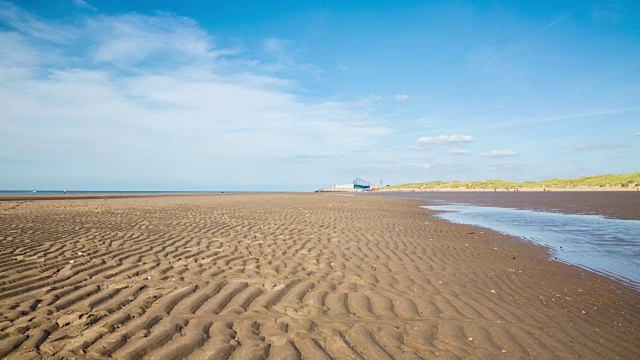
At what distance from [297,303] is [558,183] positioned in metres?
77.7

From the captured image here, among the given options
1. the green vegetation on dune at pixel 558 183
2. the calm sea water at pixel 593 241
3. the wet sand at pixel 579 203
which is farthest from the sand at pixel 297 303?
the green vegetation on dune at pixel 558 183

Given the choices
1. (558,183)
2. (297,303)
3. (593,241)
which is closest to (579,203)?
(593,241)

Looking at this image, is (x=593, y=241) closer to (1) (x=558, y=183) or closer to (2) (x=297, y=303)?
(2) (x=297, y=303)

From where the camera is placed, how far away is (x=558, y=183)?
66.6m

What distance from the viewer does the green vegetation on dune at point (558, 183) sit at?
53.7 m

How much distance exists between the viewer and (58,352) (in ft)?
10.7

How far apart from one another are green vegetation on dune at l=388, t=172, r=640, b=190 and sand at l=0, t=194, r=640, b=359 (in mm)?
59533

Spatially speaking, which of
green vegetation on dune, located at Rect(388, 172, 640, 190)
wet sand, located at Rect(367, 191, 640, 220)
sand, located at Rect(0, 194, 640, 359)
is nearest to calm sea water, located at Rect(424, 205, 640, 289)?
sand, located at Rect(0, 194, 640, 359)

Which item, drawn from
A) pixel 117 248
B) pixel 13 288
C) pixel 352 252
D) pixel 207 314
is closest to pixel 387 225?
pixel 352 252

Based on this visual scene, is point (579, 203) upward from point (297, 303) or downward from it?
upward

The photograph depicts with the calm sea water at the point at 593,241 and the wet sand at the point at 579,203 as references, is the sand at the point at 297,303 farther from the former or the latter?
the wet sand at the point at 579,203

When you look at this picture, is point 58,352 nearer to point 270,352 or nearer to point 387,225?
point 270,352

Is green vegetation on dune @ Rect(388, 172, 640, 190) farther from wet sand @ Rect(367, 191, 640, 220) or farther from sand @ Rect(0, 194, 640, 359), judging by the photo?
sand @ Rect(0, 194, 640, 359)

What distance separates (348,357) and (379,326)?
87 cm
